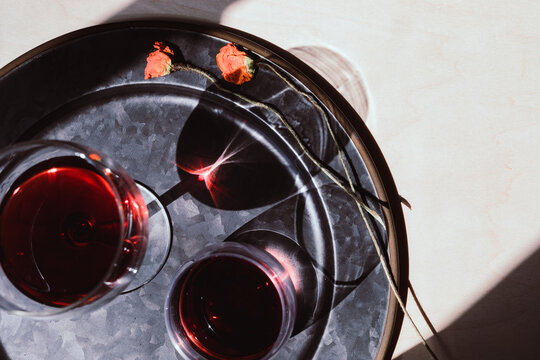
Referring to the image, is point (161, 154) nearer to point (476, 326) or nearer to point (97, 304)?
point (97, 304)

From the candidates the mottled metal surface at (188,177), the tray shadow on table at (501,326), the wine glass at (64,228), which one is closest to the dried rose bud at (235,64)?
the mottled metal surface at (188,177)

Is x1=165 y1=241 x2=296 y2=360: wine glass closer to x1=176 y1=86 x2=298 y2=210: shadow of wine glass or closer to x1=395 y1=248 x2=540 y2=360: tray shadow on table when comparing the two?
x1=176 y1=86 x2=298 y2=210: shadow of wine glass

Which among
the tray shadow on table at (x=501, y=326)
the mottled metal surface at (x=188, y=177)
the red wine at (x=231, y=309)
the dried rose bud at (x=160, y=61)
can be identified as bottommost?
the tray shadow on table at (x=501, y=326)

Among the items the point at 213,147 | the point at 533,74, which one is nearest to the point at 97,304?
the point at 213,147

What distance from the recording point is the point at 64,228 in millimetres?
567

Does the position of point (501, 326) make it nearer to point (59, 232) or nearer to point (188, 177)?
point (188, 177)

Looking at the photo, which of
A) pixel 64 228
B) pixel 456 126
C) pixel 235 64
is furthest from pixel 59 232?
pixel 456 126

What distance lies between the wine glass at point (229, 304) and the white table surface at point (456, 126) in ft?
0.53

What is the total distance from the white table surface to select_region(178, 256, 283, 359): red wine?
17cm

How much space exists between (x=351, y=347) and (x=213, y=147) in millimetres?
272

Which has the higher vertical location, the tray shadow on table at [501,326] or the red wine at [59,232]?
the red wine at [59,232]

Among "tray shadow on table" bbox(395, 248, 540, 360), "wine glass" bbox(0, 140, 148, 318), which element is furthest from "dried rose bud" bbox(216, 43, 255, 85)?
"tray shadow on table" bbox(395, 248, 540, 360)

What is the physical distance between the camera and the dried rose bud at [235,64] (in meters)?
0.50

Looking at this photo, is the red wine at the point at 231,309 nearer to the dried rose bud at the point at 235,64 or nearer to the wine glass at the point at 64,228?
the wine glass at the point at 64,228
